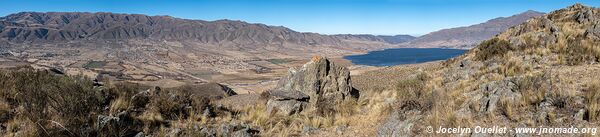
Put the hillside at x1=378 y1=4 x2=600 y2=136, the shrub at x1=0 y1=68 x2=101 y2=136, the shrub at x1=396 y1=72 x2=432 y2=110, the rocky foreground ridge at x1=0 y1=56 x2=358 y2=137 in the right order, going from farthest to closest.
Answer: the shrub at x1=396 y1=72 x2=432 y2=110 < the rocky foreground ridge at x1=0 y1=56 x2=358 y2=137 < the shrub at x1=0 y1=68 x2=101 y2=136 < the hillside at x1=378 y1=4 x2=600 y2=136

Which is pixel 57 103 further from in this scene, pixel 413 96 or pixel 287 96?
pixel 413 96

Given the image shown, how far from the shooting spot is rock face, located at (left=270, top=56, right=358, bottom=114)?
14.9 meters

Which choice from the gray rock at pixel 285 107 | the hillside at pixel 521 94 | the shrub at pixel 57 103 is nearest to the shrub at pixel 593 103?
the hillside at pixel 521 94

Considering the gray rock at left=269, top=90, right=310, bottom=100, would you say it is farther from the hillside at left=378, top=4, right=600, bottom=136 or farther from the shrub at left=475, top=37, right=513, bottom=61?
Result: the shrub at left=475, top=37, right=513, bottom=61

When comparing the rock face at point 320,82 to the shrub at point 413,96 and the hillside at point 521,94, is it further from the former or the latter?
the hillside at point 521,94

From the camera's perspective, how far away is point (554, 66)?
12742mm

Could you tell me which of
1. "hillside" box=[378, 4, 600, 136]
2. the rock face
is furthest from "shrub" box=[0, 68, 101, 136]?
the rock face

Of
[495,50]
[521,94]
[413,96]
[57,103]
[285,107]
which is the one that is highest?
[495,50]

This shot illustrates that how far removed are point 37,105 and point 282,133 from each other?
5.22 meters

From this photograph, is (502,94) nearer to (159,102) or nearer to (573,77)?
(573,77)

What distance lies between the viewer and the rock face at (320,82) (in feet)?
49.0

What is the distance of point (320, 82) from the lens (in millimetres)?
15773

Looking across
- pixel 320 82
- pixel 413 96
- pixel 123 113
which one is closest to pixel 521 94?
pixel 413 96

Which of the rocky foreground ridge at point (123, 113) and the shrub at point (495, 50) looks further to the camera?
the shrub at point (495, 50)
